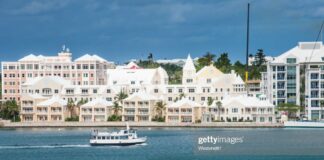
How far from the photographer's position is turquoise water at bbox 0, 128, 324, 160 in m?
71.4

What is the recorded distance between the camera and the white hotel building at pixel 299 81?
120 m

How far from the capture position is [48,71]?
13912cm

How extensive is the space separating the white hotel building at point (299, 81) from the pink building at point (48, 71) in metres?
26.6

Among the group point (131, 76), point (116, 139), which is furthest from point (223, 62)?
point (116, 139)

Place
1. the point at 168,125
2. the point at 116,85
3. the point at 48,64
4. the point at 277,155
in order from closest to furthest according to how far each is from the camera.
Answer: the point at 277,155 → the point at 168,125 → the point at 116,85 → the point at 48,64

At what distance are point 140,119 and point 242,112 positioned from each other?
13535 millimetres

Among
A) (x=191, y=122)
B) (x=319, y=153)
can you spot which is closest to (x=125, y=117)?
(x=191, y=122)

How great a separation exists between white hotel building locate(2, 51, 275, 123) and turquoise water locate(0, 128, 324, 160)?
16.7 m

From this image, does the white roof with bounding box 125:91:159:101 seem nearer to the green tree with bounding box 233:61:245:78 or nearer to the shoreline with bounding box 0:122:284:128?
the shoreline with bounding box 0:122:284:128

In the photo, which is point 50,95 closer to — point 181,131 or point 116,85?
point 116,85

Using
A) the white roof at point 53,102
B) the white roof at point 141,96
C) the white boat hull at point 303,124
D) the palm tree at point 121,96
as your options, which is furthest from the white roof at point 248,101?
the white roof at point 53,102

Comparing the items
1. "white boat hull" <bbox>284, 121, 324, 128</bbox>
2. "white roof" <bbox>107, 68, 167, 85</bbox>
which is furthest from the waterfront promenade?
"white roof" <bbox>107, 68, 167, 85</bbox>

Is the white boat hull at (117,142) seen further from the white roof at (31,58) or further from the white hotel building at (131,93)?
the white roof at (31,58)

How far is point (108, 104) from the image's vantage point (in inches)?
4756
